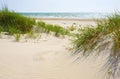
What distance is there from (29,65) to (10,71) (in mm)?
272

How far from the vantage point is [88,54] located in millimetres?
3371

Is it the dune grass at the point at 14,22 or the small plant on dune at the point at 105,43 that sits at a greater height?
the small plant on dune at the point at 105,43

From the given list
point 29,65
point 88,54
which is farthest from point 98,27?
point 29,65

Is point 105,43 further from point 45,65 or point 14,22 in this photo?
point 14,22

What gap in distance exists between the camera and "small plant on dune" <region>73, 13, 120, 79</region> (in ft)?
9.82

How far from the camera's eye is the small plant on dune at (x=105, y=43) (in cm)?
299

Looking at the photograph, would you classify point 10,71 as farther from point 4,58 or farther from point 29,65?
point 4,58

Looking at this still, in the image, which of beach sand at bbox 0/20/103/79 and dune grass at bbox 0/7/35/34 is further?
dune grass at bbox 0/7/35/34

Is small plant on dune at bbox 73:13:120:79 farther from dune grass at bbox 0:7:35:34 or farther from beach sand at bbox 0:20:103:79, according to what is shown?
dune grass at bbox 0:7:35:34

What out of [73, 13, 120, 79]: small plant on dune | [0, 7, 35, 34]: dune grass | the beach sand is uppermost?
[73, 13, 120, 79]: small plant on dune

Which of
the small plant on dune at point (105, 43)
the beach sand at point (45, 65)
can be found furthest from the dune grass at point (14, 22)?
the small plant on dune at point (105, 43)

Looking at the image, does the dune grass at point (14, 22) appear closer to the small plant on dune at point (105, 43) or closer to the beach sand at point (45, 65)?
the beach sand at point (45, 65)

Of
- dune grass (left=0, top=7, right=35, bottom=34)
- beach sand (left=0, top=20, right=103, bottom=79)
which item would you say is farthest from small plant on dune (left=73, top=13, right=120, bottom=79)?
dune grass (left=0, top=7, right=35, bottom=34)

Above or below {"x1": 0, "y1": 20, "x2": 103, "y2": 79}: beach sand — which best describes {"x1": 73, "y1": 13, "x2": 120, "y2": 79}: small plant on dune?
above
